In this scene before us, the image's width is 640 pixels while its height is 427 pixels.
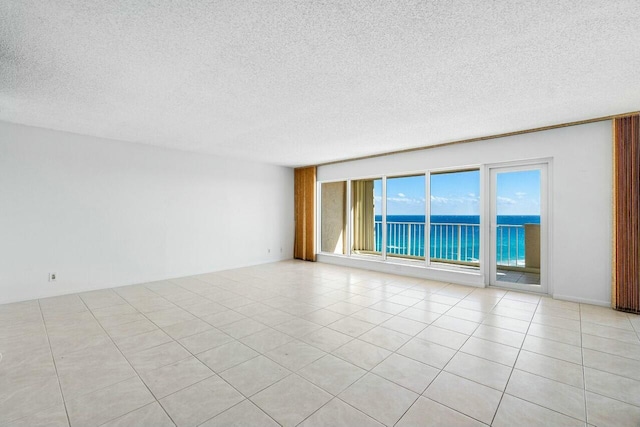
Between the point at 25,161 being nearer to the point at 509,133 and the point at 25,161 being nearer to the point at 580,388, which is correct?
the point at 580,388

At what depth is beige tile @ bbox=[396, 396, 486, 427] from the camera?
66.2 inches

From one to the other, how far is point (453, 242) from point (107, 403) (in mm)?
6123

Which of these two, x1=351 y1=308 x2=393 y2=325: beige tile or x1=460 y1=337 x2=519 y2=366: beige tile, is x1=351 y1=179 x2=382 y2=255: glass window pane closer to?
x1=351 y1=308 x2=393 y2=325: beige tile

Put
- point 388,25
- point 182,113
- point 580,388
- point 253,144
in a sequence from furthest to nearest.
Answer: point 253,144 → point 182,113 → point 580,388 → point 388,25

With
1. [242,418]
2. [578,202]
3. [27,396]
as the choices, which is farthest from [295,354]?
[578,202]

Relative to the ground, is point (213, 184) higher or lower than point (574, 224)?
higher

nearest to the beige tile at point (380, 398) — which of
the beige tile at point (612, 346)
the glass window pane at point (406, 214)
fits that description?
the beige tile at point (612, 346)

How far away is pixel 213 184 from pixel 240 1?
484 cm

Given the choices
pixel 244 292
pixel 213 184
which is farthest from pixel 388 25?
pixel 213 184

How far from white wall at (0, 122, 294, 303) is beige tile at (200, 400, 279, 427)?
4217 millimetres

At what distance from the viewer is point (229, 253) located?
641 cm

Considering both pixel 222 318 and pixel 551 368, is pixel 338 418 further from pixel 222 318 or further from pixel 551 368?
pixel 222 318

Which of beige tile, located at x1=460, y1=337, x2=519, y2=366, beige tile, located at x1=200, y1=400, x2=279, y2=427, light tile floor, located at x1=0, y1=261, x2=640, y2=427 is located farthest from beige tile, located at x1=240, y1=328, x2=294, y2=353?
beige tile, located at x1=460, y1=337, x2=519, y2=366

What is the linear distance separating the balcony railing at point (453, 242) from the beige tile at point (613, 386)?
2.86m
